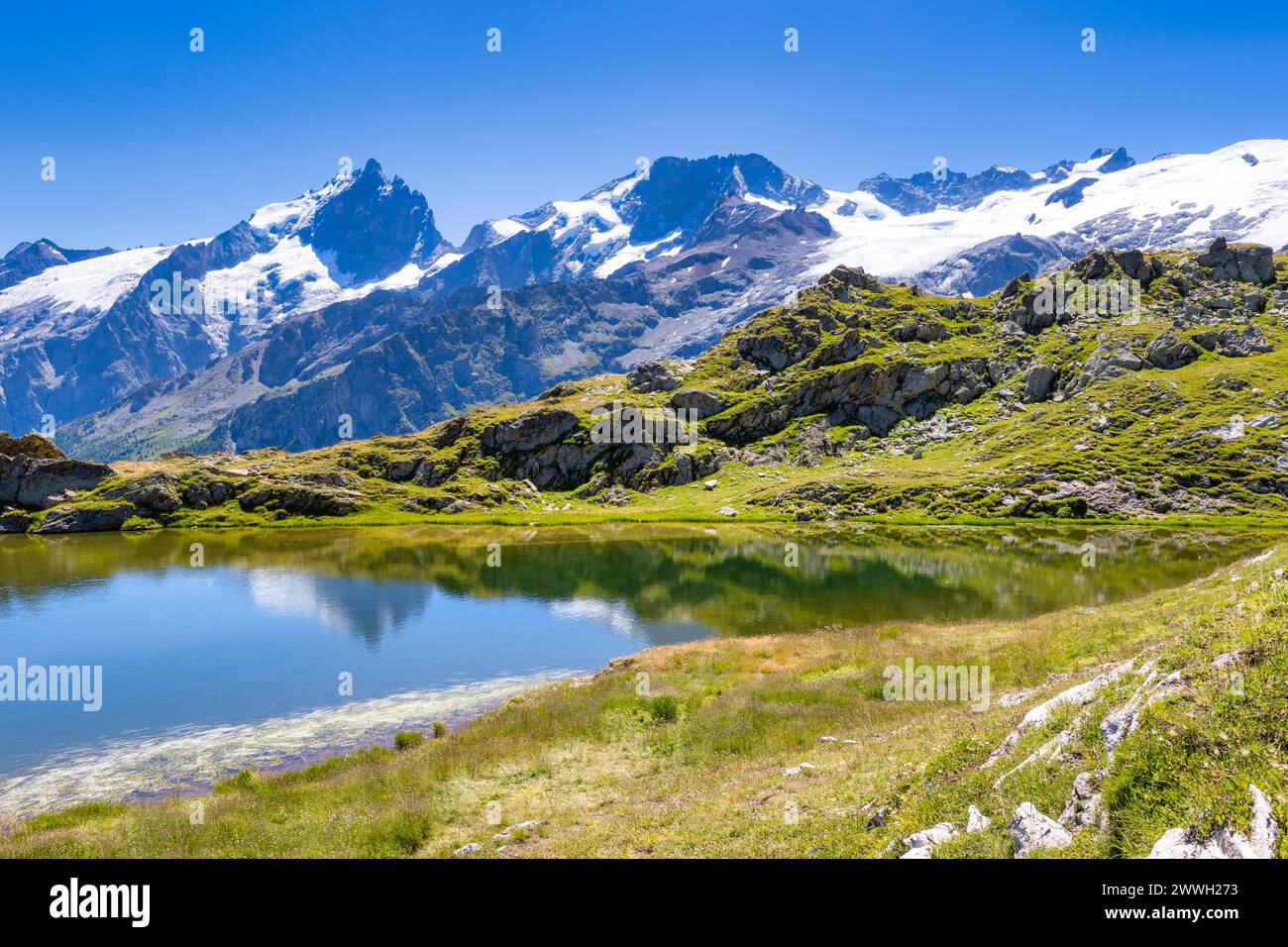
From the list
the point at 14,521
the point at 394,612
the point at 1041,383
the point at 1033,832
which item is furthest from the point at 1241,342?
the point at 14,521

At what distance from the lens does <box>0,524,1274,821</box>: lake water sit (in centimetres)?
3856

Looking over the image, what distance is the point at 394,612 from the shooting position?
71.8 m

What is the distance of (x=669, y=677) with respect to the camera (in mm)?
40781

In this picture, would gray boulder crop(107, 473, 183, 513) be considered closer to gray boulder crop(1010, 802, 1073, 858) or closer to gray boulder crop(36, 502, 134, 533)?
gray boulder crop(36, 502, 134, 533)

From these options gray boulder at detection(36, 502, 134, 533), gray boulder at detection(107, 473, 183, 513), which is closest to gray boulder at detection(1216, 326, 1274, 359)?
gray boulder at detection(107, 473, 183, 513)

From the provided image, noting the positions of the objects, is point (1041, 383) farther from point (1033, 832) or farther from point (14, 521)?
point (14, 521)

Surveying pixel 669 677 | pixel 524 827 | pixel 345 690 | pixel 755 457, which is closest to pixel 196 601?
pixel 345 690

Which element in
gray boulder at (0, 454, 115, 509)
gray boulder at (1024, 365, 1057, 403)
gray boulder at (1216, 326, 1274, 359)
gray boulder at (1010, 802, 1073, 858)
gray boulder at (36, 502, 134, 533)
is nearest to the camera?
gray boulder at (1010, 802, 1073, 858)

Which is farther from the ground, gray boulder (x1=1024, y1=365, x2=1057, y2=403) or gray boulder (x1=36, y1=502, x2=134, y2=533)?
gray boulder (x1=1024, y1=365, x2=1057, y2=403)

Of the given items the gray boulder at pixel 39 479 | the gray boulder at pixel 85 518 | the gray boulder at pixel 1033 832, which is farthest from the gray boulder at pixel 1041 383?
the gray boulder at pixel 39 479

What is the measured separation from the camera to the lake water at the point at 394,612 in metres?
38.6

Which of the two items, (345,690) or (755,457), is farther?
(755,457)
